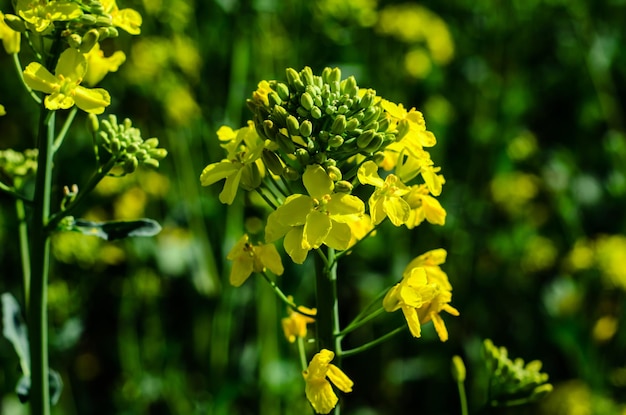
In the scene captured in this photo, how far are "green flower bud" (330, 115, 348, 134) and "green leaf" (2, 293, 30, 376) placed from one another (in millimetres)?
1121

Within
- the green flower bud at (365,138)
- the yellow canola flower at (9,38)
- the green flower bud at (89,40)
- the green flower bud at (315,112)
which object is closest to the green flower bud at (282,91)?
the green flower bud at (315,112)

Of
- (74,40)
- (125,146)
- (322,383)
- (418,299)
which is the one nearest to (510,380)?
(418,299)

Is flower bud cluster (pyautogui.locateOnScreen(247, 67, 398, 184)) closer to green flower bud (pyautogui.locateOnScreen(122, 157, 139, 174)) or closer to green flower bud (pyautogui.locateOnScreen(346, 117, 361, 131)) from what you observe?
green flower bud (pyautogui.locateOnScreen(346, 117, 361, 131))

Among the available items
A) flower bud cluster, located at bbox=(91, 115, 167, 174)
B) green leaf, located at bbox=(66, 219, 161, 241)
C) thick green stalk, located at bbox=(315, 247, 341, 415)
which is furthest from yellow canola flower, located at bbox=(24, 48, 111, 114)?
thick green stalk, located at bbox=(315, 247, 341, 415)

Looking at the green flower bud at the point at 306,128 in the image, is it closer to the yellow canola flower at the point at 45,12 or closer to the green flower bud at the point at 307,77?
the green flower bud at the point at 307,77

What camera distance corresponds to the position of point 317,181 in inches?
63.3

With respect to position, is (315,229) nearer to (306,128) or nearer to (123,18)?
(306,128)

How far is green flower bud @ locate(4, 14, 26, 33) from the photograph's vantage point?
67.0 inches

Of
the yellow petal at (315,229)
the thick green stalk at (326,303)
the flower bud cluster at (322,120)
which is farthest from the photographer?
the thick green stalk at (326,303)

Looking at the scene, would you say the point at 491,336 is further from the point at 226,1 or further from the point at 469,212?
the point at 226,1

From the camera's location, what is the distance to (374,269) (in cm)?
456

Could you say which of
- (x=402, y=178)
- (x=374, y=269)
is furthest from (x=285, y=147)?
(x=374, y=269)

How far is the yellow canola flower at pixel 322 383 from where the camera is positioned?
1.58m

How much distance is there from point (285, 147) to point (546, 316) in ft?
10.1
